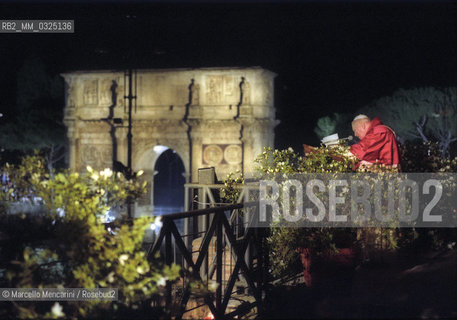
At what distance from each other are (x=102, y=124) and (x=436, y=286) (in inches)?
1221

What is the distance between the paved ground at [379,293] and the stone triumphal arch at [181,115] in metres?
23.7

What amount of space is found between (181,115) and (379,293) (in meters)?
27.7

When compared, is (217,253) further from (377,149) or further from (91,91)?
(91,91)

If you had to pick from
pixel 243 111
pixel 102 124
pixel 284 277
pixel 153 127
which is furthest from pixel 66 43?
pixel 284 277

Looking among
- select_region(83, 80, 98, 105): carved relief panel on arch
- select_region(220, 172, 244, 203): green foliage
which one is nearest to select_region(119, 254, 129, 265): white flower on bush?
select_region(220, 172, 244, 203): green foliage

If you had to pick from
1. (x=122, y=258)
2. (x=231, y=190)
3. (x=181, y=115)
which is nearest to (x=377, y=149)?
(x=231, y=190)

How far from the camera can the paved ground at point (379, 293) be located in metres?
5.80

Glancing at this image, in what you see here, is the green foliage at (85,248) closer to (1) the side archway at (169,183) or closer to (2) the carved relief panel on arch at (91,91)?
(2) the carved relief panel on arch at (91,91)

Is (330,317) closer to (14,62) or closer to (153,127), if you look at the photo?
(153,127)

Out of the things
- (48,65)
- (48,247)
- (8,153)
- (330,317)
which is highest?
(48,65)

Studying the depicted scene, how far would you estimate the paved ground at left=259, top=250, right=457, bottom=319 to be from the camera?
580 cm

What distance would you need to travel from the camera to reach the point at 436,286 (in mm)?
6836

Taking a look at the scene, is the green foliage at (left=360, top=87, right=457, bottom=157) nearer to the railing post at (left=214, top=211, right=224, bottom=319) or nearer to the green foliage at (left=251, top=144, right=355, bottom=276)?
the green foliage at (left=251, top=144, right=355, bottom=276)

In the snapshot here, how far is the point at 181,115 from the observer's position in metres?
33.4
